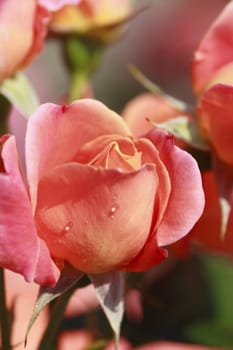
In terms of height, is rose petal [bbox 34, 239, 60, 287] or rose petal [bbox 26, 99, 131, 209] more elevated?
rose petal [bbox 26, 99, 131, 209]

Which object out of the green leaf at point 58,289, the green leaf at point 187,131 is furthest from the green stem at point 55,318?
the green leaf at point 187,131

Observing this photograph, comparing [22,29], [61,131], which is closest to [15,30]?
[22,29]

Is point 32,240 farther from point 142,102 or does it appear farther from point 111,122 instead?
point 142,102

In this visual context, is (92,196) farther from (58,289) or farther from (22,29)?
(22,29)

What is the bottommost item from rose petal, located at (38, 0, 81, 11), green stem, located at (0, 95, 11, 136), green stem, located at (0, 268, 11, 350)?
green stem, located at (0, 268, 11, 350)

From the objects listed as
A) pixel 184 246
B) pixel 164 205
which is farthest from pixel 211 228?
pixel 164 205

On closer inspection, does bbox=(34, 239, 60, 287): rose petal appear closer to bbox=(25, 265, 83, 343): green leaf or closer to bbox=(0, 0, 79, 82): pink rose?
bbox=(25, 265, 83, 343): green leaf

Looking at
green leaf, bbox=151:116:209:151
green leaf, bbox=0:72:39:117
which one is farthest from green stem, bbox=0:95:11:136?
green leaf, bbox=151:116:209:151
